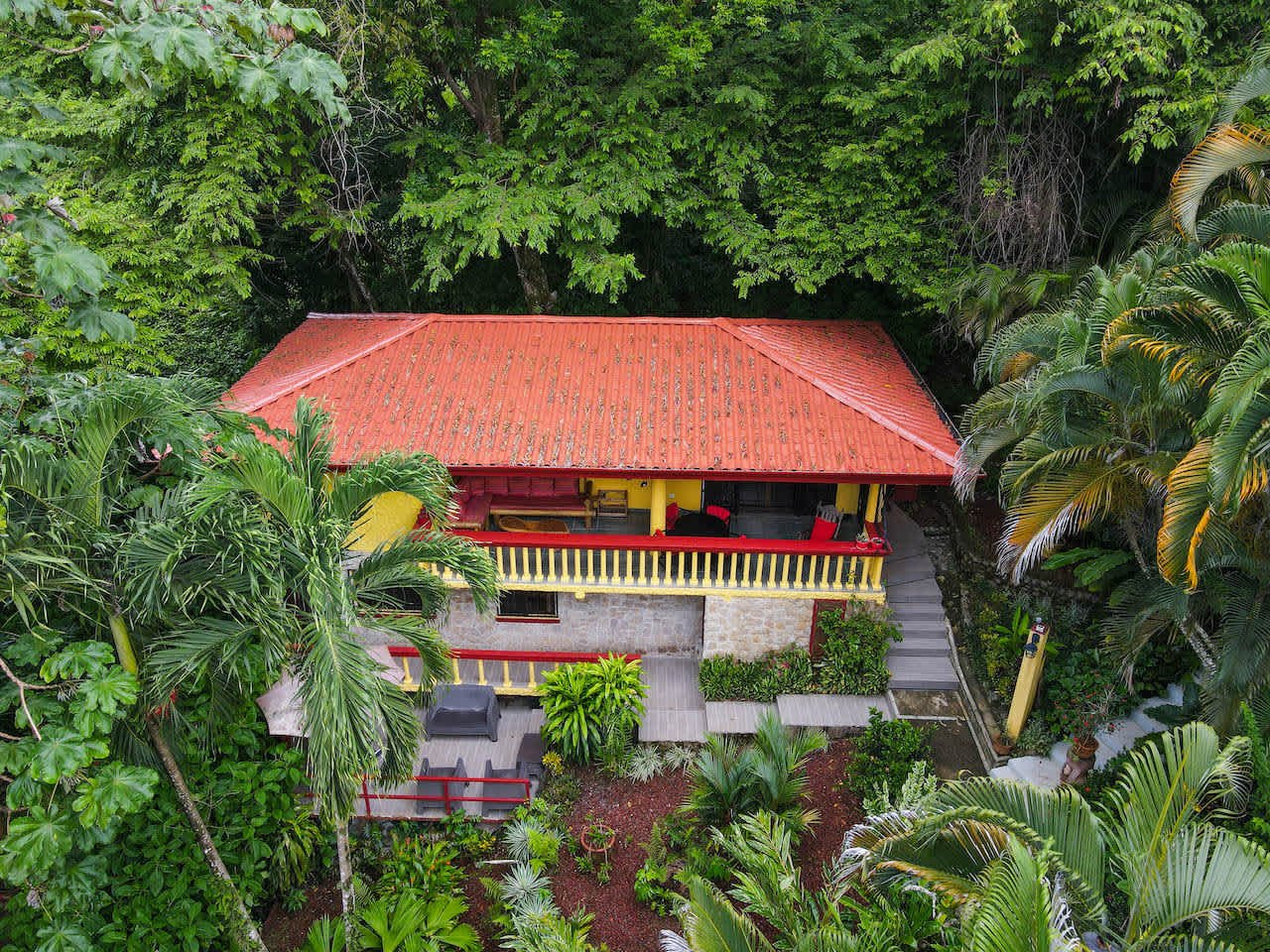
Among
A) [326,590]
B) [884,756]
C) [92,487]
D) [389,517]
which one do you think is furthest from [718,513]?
[92,487]

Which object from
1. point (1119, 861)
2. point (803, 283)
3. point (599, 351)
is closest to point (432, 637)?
point (1119, 861)

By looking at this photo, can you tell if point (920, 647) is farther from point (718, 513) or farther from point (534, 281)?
point (534, 281)

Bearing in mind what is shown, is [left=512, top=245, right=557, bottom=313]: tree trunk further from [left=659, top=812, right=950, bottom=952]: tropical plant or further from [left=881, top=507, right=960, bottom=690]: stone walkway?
[left=659, top=812, right=950, bottom=952]: tropical plant

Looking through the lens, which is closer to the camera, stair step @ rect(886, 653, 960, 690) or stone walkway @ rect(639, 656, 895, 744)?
stone walkway @ rect(639, 656, 895, 744)

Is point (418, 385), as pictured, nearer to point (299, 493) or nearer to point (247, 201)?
point (247, 201)

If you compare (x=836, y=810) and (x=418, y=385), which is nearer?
(x=836, y=810)

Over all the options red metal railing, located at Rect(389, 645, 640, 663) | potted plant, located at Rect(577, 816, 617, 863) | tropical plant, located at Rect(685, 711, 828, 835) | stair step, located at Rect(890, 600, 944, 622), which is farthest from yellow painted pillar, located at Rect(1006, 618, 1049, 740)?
potted plant, located at Rect(577, 816, 617, 863)

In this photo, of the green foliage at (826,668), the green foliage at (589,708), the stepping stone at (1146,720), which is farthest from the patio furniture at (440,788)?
the stepping stone at (1146,720)
